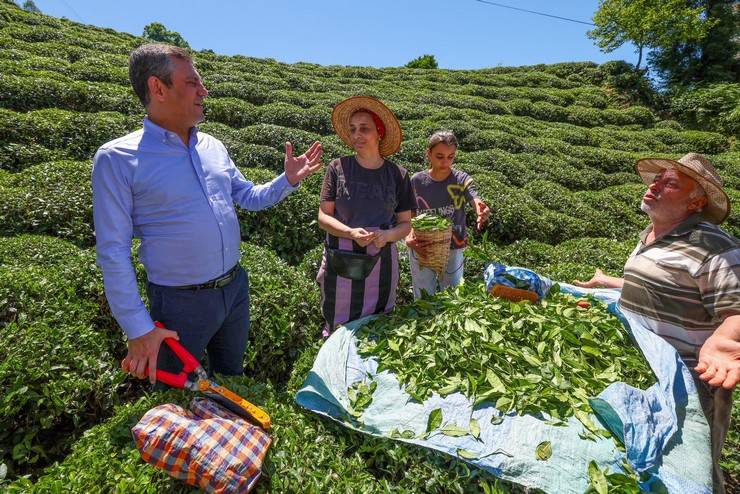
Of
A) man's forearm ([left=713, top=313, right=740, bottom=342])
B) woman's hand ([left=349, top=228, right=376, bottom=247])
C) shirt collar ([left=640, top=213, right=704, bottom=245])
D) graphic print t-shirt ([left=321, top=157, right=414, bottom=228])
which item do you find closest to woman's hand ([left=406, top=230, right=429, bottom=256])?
graphic print t-shirt ([left=321, top=157, right=414, bottom=228])

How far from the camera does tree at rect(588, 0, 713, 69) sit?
2256 centimetres

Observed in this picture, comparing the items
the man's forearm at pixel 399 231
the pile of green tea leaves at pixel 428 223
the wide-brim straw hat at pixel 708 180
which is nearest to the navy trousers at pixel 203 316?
the man's forearm at pixel 399 231

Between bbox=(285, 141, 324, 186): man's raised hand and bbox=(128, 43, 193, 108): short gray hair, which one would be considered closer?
bbox=(128, 43, 193, 108): short gray hair

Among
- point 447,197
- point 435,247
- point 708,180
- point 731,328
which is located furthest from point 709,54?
point 731,328

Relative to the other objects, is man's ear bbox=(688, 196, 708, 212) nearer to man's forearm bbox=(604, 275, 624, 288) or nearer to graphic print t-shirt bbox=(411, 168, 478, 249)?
man's forearm bbox=(604, 275, 624, 288)

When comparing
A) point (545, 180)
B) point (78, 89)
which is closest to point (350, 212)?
point (545, 180)

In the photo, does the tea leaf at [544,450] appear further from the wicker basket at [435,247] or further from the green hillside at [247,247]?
the wicker basket at [435,247]

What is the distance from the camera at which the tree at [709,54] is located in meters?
22.5

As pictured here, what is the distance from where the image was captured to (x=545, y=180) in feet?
26.7

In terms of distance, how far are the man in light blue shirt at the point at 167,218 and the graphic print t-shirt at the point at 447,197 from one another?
74.2 inches

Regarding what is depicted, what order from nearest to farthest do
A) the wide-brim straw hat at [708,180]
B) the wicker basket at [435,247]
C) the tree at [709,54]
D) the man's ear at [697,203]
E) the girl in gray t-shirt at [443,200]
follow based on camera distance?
the wide-brim straw hat at [708,180] < the man's ear at [697,203] < the wicker basket at [435,247] < the girl in gray t-shirt at [443,200] < the tree at [709,54]

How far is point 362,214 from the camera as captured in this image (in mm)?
2723

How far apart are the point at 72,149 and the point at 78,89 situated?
2556mm

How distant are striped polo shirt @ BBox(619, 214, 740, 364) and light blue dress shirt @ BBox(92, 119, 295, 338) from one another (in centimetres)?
226
